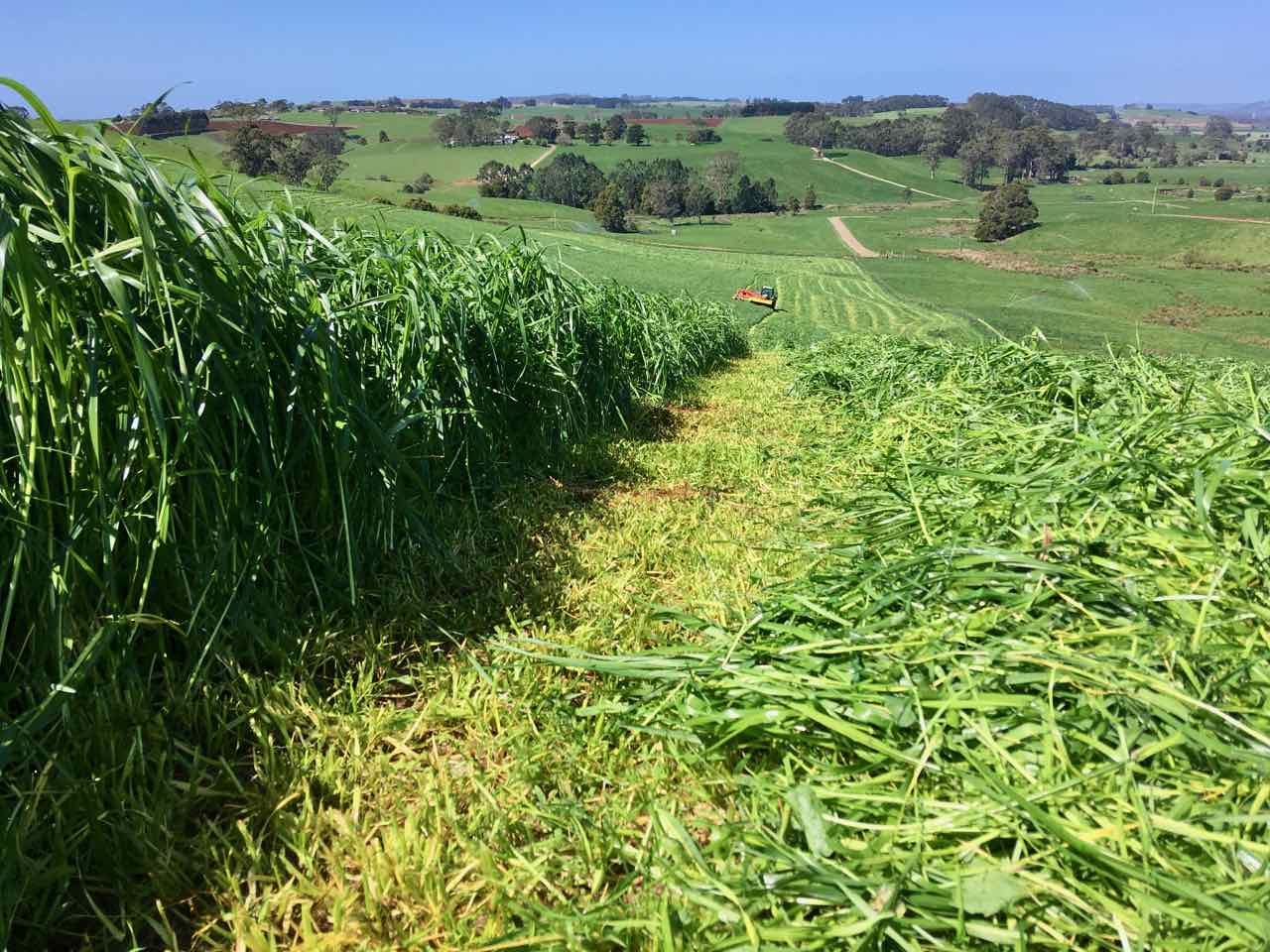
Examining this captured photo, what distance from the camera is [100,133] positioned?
163cm

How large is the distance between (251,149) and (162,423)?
37.3 meters

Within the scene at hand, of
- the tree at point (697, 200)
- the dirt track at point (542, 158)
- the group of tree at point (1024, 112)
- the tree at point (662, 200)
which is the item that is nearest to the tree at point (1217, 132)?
the group of tree at point (1024, 112)

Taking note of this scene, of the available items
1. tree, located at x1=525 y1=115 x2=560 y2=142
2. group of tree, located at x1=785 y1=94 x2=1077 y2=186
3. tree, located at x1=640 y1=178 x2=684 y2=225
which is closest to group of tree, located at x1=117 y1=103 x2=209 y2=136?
tree, located at x1=640 y1=178 x2=684 y2=225

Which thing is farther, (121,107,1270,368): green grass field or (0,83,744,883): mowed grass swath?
(121,107,1270,368): green grass field

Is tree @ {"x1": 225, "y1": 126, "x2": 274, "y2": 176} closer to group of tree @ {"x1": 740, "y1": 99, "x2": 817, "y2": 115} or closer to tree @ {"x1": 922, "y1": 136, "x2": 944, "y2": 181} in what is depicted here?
tree @ {"x1": 922, "y1": 136, "x2": 944, "y2": 181}

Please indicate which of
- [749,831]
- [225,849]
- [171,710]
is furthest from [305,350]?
[749,831]

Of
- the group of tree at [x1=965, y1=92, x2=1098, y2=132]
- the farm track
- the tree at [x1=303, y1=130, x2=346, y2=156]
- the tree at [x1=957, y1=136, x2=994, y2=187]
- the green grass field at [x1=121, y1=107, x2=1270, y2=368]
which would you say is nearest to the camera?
the green grass field at [x1=121, y1=107, x2=1270, y2=368]

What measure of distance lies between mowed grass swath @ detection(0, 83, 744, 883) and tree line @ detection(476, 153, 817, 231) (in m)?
65.6

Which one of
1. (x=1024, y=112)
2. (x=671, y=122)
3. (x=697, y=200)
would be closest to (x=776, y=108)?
(x=671, y=122)

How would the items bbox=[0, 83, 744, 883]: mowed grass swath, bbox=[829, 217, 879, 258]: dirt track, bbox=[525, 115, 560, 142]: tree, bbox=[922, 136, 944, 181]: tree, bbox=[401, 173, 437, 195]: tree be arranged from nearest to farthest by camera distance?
1. bbox=[0, 83, 744, 883]: mowed grass swath
2. bbox=[401, 173, 437, 195]: tree
3. bbox=[829, 217, 879, 258]: dirt track
4. bbox=[525, 115, 560, 142]: tree
5. bbox=[922, 136, 944, 181]: tree

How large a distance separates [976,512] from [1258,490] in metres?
0.61

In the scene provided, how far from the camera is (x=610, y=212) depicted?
2544 inches

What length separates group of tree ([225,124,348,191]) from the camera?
101ft

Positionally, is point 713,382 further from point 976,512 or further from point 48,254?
point 48,254
